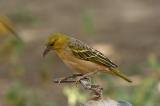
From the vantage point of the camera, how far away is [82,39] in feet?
30.6

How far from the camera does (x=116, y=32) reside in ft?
33.0

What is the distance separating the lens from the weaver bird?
3613 mm

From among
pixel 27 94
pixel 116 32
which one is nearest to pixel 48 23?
pixel 116 32

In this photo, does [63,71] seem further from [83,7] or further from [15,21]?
[83,7]

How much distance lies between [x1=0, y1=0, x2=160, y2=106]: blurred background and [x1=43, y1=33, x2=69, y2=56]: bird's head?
2.02 meters

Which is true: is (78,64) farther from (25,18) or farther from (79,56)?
(25,18)

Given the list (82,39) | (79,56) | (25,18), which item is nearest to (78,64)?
(79,56)

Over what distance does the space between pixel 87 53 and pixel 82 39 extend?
5526mm

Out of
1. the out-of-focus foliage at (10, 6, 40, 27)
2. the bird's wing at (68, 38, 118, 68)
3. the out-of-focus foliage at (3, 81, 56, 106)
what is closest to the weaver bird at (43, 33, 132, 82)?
the bird's wing at (68, 38, 118, 68)

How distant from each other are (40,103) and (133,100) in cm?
102

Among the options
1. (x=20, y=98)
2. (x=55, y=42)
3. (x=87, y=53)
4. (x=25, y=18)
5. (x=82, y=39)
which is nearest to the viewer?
(x=55, y=42)

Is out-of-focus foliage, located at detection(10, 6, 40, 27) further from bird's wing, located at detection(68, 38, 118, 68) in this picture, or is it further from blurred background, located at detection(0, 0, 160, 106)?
bird's wing, located at detection(68, 38, 118, 68)

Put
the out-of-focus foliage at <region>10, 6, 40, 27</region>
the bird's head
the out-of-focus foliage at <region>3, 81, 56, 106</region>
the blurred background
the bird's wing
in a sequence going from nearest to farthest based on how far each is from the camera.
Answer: the bird's head < the bird's wing < the out-of-focus foliage at <region>3, 81, 56, 106</region> < the blurred background < the out-of-focus foliage at <region>10, 6, 40, 27</region>

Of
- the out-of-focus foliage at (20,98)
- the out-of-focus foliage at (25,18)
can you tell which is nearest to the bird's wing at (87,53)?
the out-of-focus foliage at (20,98)
